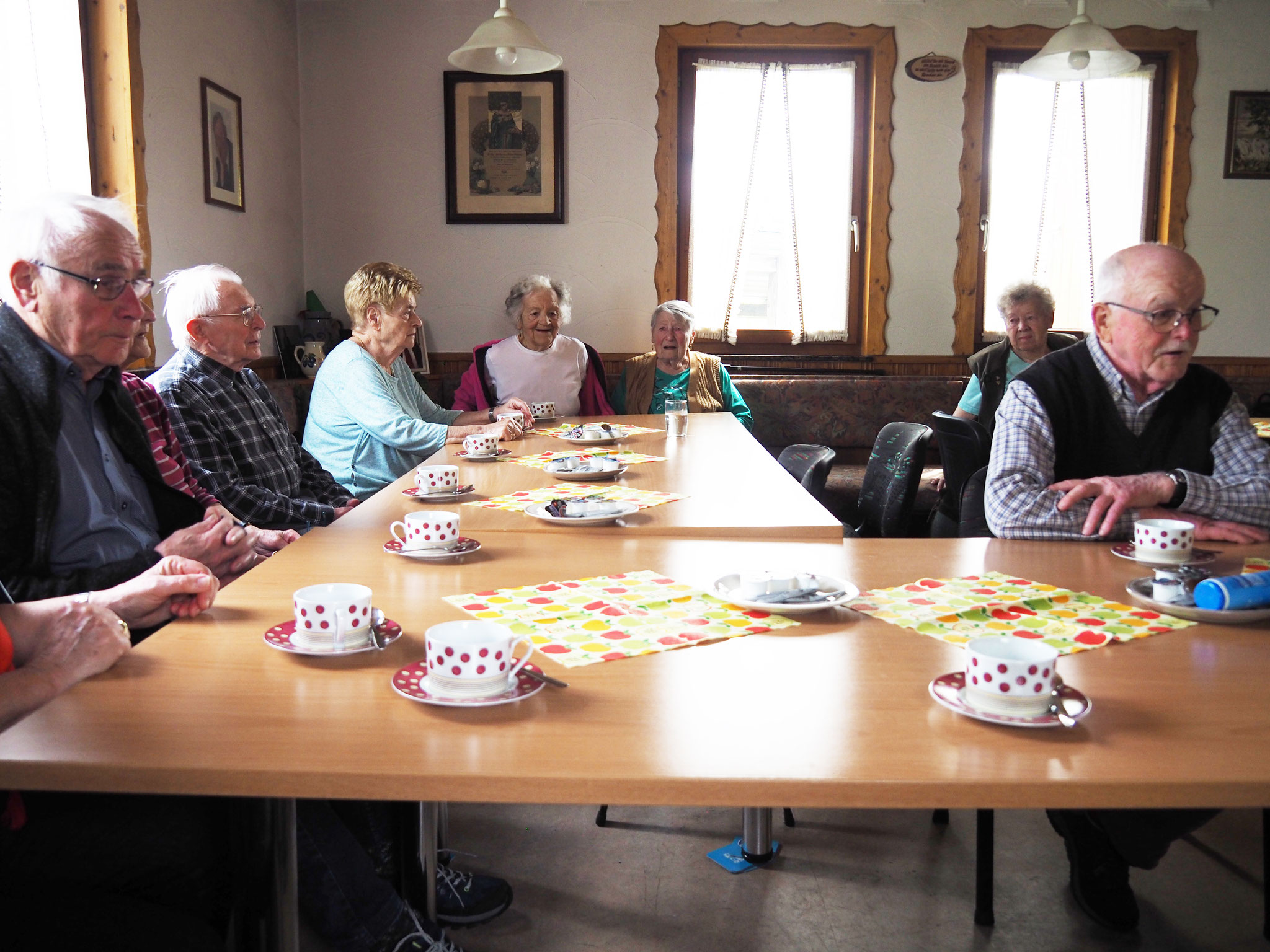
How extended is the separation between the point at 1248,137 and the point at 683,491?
182 inches

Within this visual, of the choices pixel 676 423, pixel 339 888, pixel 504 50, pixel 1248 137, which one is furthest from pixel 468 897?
pixel 1248 137

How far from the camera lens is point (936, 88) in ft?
17.1

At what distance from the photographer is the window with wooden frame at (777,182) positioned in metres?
5.23

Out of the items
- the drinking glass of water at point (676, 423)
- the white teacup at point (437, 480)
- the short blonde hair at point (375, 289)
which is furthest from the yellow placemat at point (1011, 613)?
the short blonde hair at point (375, 289)

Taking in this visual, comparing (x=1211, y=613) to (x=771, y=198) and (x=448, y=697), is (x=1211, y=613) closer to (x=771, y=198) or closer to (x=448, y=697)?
(x=448, y=697)

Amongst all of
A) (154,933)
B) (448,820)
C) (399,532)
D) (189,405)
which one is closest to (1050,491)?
(399,532)

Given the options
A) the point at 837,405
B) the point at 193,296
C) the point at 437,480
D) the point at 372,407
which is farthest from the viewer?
the point at 837,405

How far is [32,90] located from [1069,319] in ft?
15.7

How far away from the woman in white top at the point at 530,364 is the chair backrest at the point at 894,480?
6.32ft

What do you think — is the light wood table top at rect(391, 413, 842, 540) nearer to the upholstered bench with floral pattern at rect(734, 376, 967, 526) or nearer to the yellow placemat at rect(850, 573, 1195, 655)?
the yellow placemat at rect(850, 573, 1195, 655)

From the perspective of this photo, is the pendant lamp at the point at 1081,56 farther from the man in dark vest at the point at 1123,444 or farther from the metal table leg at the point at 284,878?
the metal table leg at the point at 284,878

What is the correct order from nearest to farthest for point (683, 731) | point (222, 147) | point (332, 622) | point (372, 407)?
point (683, 731) → point (332, 622) → point (372, 407) → point (222, 147)

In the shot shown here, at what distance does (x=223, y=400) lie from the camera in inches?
97.0

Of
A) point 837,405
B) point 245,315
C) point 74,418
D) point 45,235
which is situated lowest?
point 837,405
